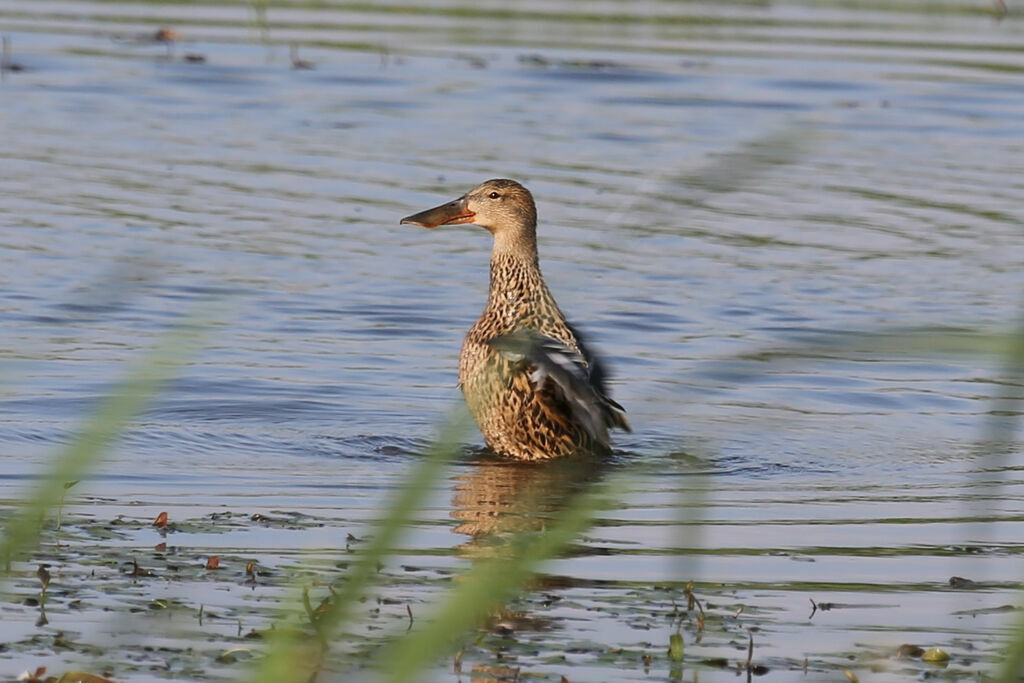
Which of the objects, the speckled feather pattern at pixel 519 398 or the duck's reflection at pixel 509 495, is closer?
the duck's reflection at pixel 509 495

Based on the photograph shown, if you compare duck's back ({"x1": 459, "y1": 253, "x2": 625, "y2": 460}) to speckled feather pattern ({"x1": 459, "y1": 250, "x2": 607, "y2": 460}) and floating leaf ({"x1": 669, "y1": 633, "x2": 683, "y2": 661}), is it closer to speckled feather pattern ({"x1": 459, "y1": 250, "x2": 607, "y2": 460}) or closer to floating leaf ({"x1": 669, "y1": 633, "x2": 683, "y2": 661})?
speckled feather pattern ({"x1": 459, "y1": 250, "x2": 607, "y2": 460})

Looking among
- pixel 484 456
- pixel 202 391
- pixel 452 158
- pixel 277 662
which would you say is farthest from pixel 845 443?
pixel 452 158

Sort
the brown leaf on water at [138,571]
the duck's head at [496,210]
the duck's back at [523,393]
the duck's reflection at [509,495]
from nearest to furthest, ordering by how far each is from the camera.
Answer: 1. the brown leaf on water at [138,571]
2. the duck's reflection at [509,495]
3. the duck's back at [523,393]
4. the duck's head at [496,210]

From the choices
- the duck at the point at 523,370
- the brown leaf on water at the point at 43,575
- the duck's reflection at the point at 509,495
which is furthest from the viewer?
the duck at the point at 523,370

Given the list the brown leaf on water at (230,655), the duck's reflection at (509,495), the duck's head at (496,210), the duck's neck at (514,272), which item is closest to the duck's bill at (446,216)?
the duck's head at (496,210)

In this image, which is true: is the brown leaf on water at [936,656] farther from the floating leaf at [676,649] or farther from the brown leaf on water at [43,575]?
the brown leaf on water at [43,575]

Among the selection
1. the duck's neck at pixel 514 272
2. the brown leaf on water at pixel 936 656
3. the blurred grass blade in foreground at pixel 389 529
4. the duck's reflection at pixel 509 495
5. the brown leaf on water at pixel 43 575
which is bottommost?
the duck's reflection at pixel 509 495

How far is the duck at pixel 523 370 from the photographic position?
299 inches

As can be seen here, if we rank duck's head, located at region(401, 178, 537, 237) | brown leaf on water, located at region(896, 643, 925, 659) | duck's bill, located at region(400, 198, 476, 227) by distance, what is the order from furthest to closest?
duck's bill, located at region(400, 198, 476, 227) → duck's head, located at region(401, 178, 537, 237) → brown leaf on water, located at region(896, 643, 925, 659)

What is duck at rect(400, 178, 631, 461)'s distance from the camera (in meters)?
7.59

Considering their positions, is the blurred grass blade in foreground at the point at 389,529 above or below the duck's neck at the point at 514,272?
above

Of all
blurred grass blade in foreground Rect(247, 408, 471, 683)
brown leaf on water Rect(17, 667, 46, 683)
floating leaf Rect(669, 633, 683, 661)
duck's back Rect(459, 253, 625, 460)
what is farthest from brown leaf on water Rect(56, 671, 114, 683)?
duck's back Rect(459, 253, 625, 460)

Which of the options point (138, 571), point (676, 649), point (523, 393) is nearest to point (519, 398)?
point (523, 393)

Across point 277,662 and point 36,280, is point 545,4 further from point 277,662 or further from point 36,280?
point 277,662
